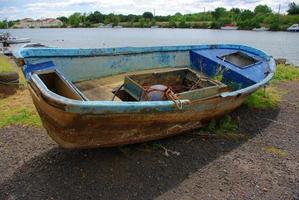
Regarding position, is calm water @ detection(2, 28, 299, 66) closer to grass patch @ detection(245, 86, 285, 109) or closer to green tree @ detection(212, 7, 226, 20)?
grass patch @ detection(245, 86, 285, 109)

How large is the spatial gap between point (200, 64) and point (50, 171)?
4.50 metres

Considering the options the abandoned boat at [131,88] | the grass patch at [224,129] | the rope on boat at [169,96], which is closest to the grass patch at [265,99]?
the abandoned boat at [131,88]

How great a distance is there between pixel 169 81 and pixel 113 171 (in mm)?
2598

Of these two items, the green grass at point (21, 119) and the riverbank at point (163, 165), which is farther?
the green grass at point (21, 119)

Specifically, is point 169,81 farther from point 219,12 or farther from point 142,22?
point 142,22

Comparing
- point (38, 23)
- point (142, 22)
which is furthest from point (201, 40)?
point (38, 23)

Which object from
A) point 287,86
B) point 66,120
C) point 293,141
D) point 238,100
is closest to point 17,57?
point 66,120

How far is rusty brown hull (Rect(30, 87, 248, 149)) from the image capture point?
166 inches

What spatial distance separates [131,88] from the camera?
575 centimetres

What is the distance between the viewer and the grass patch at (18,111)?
6641 millimetres

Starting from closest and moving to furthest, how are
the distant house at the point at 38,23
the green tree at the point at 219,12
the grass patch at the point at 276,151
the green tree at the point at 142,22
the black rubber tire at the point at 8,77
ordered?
the grass patch at the point at 276,151 → the black rubber tire at the point at 8,77 → the green tree at the point at 219,12 → the green tree at the point at 142,22 → the distant house at the point at 38,23

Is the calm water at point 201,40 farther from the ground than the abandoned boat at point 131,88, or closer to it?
closer to it

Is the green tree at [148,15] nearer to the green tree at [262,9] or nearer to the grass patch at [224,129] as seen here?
the green tree at [262,9]

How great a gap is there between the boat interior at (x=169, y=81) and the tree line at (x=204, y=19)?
3144 inches
